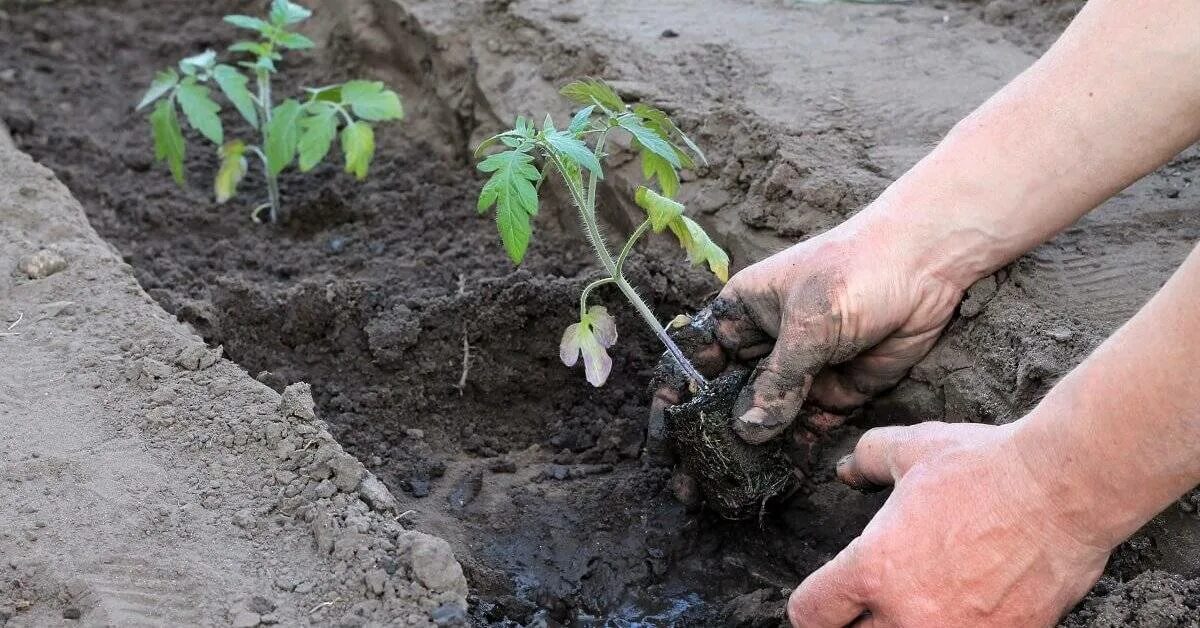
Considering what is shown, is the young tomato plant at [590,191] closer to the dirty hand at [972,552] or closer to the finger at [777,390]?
the finger at [777,390]

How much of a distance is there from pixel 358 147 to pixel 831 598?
2.04m

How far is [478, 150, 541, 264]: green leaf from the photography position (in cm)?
251

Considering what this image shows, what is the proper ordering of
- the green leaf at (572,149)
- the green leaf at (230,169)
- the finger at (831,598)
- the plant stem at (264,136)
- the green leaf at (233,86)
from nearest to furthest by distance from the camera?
the finger at (831,598) → the green leaf at (572,149) → the green leaf at (233,86) → the plant stem at (264,136) → the green leaf at (230,169)

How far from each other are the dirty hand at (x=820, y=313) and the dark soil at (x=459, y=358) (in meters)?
Result: 0.32

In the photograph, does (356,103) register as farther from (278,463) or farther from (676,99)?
(278,463)

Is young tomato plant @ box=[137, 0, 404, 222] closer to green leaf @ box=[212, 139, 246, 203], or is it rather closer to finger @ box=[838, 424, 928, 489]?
green leaf @ box=[212, 139, 246, 203]

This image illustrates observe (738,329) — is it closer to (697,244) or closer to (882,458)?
(697,244)

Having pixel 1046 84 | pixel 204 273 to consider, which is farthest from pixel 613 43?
pixel 1046 84

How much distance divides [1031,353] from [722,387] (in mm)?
653

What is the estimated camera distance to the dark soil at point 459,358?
2809 millimetres

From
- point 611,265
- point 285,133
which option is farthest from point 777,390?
point 285,133

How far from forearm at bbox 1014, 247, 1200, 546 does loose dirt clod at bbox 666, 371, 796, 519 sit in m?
0.73

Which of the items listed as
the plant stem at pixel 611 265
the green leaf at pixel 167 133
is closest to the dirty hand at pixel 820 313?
the plant stem at pixel 611 265

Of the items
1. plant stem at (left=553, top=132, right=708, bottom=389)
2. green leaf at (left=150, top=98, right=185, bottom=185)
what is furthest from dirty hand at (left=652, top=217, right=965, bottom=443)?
green leaf at (left=150, top=98, right=185, bottom=185)
